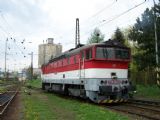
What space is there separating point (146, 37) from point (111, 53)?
11019 millimetres

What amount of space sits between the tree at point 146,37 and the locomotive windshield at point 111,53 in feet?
29.3

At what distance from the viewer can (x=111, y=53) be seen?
72.0ft

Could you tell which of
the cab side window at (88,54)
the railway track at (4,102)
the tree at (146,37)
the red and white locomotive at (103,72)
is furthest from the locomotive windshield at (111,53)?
the tree at (146,37)

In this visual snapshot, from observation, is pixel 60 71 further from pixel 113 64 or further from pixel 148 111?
pixel 148 111

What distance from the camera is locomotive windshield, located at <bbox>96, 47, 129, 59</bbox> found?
21391 millimetres

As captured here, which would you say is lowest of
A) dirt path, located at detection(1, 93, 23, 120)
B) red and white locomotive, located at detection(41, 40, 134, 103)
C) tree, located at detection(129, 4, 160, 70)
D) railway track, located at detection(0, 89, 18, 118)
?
dirt path, located at detection(1, 93, 23, 120)

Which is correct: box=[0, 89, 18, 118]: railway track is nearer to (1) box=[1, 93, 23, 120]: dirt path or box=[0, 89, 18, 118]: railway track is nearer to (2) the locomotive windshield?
(1) box=[1, 93, 23, 120]: dirt path

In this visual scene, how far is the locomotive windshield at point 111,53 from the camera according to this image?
21391 millimetres

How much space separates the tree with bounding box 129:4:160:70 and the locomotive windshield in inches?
352

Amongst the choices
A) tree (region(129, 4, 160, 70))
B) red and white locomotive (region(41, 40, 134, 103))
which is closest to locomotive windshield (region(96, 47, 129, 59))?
red and white locomotive (region(41, 40, 134, 103))

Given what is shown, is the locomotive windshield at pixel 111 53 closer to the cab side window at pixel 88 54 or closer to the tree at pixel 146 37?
the cab side window at pixel 88 54

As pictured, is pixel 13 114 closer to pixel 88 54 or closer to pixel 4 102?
pixel 88 54

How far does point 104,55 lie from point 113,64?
840 mm

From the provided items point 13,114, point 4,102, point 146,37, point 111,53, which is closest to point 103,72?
point 111,53
